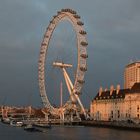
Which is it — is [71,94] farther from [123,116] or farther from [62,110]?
[123,116]

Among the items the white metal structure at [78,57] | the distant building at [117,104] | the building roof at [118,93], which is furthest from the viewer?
the building roof at [118,93]

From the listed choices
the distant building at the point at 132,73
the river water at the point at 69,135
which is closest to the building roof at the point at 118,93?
the river water at the point at 69,135

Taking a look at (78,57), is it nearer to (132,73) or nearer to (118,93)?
(118,93)

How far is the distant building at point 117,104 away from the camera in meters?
56.6

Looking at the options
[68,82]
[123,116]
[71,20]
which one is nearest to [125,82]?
[123,116]

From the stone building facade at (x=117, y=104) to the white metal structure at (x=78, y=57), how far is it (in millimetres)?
6137

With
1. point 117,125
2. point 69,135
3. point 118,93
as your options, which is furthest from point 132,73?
point 69,135

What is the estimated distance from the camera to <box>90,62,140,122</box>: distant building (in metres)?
56.6

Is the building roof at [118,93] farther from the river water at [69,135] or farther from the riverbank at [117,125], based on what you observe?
the river water at [69,135]

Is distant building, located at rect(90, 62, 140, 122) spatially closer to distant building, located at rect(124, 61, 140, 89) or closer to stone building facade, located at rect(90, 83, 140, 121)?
stone building facade, located at rect(90, 83, 140, 121)

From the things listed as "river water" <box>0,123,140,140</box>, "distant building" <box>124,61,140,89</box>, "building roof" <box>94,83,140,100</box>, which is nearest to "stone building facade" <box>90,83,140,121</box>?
"building roof" <box>94,83,140,100</box>

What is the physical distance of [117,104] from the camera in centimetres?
6106

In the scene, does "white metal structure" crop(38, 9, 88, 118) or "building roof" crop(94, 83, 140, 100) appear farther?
"building roof" crop(94, 83, 140, 100)

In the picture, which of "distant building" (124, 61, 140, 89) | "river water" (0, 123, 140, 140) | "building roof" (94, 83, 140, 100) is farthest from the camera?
"distant building" (124, 61, 140, 89)
